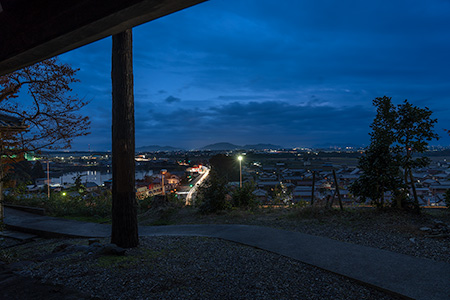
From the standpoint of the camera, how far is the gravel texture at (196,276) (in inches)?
109

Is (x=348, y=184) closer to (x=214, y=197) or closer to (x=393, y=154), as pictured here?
(x=393, y=154)

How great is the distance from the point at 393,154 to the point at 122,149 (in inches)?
270

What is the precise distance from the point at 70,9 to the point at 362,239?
228 inches

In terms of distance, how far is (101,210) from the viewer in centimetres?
953

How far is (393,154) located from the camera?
694 centimetres

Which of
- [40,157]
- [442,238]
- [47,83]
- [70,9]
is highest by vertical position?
[47,83]

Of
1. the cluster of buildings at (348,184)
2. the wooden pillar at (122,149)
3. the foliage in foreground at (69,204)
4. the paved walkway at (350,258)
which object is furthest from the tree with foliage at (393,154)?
the foliage in foreground at (69,204)

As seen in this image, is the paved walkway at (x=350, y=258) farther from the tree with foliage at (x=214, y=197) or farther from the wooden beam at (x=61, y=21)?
the wooden beam at (x=61, y=21)

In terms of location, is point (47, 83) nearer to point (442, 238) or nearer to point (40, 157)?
point (40, 157)

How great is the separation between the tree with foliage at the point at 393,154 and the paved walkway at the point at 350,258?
2683 millimetres

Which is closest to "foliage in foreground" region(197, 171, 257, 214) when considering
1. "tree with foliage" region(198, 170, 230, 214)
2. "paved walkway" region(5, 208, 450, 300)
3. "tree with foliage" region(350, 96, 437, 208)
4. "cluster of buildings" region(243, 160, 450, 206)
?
"tree with foliage" region(198, 170, 230, 214)

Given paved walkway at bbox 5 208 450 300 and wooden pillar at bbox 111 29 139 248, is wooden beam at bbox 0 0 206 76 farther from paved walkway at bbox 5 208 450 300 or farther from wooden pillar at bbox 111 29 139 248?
paved walkway at bbox 5 208 450 300

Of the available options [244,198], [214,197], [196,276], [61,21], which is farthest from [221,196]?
[61,21]

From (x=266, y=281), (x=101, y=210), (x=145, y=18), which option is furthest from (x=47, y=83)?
(x=266, y=281)
